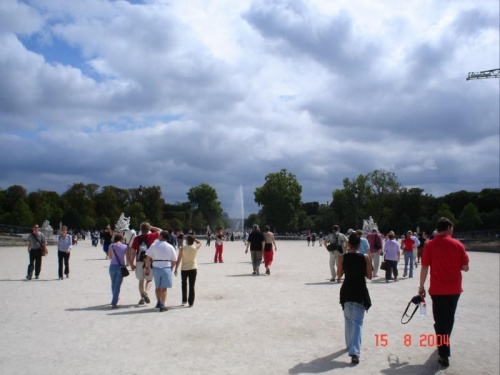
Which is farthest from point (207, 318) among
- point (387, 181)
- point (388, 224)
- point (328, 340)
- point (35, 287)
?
point (387, 181)

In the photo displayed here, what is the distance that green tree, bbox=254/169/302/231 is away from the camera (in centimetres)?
10150

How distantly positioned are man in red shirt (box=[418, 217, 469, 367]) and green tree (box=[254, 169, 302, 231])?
9398 centimetres

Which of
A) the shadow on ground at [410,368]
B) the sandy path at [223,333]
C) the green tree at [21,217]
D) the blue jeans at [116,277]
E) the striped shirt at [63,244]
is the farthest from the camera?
the green tree at [21,217]

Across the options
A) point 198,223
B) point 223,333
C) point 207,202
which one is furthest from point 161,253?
point 207,202

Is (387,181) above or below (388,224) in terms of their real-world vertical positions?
above

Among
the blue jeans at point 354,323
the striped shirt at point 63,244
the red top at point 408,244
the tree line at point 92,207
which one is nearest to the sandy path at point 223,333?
the blue jeans at point 354,323

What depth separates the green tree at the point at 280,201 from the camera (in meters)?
102

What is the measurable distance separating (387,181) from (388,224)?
39.8 ft

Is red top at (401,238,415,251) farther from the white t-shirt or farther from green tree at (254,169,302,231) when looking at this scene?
green tree at (254,169,302,231)

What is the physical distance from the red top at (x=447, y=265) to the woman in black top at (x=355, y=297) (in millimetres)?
920

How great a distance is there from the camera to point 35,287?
14227mm

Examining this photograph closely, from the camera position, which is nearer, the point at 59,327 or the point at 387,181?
the point at 59,327

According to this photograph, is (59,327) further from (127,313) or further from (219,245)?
(219,245)
